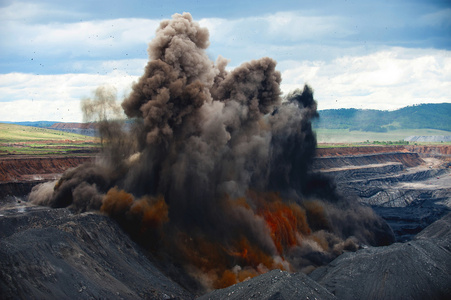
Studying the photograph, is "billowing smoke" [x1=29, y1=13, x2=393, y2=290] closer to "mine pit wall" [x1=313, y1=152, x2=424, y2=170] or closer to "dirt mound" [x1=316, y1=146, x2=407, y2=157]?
"mine pit wall" [x1=313, y1=152, x2=424, y2=170]

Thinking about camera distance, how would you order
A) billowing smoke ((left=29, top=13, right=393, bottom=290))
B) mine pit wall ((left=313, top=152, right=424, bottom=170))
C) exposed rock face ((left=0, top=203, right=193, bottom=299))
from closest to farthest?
exposed rock face ((left=0, top=203, right=193, bottom=299)) → billowing smoke ((left=29, top=13, right=393, bottom=290)) → mine pit wall ((left=313, top=152, right=424, bottom=170))

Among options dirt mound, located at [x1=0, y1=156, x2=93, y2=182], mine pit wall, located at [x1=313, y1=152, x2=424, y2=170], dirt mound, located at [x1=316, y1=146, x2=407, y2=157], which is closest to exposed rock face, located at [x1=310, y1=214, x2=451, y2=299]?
dirt mound, located at [x1=0, y1=156, x2=93, y2=182]

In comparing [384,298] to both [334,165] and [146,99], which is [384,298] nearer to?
[146,99]

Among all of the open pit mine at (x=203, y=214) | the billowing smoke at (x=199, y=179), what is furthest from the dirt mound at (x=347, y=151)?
the billowing smoke at (x=199, y=179)

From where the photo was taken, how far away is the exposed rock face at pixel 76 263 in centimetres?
2909

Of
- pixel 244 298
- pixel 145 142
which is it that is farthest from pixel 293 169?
pixel 244 298

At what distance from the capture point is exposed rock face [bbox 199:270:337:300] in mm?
31109

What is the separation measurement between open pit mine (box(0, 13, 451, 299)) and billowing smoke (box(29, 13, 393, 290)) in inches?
6.6

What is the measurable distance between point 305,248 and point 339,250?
5.20 metres

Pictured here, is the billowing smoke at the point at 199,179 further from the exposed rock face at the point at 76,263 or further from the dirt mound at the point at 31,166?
the dirt mound at the point at 31,166

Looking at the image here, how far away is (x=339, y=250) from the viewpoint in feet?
191

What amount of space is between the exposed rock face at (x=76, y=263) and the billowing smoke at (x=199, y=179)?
12.8ft

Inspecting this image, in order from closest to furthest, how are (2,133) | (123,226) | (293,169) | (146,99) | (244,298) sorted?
(244,298) → (123,226) → (146,99) → (293,169) → (2,133)

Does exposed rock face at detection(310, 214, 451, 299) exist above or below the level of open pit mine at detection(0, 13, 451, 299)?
below
